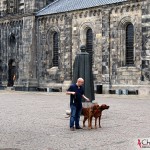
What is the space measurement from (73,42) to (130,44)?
22.4ft

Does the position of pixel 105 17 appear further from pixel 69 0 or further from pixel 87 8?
pixel 69 0

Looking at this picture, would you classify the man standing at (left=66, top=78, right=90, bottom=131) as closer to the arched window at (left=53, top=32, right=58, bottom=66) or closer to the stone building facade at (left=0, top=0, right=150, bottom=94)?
the stone building facade at (left=0, top=0, right=150, bottom=94)

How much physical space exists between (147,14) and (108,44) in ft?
16.2

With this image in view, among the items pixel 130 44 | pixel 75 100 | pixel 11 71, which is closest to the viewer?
pixel 75 100

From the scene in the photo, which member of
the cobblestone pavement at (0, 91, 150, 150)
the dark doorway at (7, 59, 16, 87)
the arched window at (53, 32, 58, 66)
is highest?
the arched window at (53, 32, 58, 66)

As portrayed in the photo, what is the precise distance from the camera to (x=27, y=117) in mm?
17453

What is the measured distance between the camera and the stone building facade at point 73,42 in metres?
35.2

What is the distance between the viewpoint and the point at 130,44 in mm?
36344

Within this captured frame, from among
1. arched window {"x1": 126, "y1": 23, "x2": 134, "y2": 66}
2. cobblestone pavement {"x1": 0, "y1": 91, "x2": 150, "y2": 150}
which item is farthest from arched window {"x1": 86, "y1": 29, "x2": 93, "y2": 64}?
cobblestone pavement {"x1": 0, "y1": 91, "x2": 150, "y2": 150}

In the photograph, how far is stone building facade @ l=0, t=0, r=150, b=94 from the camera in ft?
116

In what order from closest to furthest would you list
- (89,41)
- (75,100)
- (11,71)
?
1. (75,100)
2. (89,41)
3. (11,71)

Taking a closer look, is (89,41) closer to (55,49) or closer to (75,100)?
(55,49)

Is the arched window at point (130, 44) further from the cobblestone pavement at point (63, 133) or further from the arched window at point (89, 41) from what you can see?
the cobblestone pavement at point (63, 133)

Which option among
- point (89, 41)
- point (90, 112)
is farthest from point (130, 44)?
point (90, 112)
